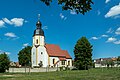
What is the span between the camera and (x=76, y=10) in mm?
7758

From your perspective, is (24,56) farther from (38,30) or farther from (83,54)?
(83,54)

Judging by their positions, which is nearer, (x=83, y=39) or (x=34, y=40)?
(x=83, y=39)

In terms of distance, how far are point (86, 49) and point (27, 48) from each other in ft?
121

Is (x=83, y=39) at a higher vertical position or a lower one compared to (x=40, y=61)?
higher

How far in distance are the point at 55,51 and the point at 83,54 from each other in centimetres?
1935

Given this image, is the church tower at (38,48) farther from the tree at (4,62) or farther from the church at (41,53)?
the tree at (4,62)

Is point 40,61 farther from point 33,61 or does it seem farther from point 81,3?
point 81,3

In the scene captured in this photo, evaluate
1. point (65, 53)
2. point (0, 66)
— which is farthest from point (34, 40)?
point (0, 66)

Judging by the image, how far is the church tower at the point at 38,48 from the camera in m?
73.5

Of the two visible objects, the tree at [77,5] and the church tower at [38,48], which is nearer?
the tree at [77,5]

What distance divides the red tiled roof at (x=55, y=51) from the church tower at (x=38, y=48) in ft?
5.64

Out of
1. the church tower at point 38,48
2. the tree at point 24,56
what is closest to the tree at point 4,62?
the church tower at point 38,48

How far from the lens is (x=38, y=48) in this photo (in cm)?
7388

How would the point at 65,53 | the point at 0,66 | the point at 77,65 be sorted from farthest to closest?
the point at 65,53 < the point at 77,65 < the point at 0,66
